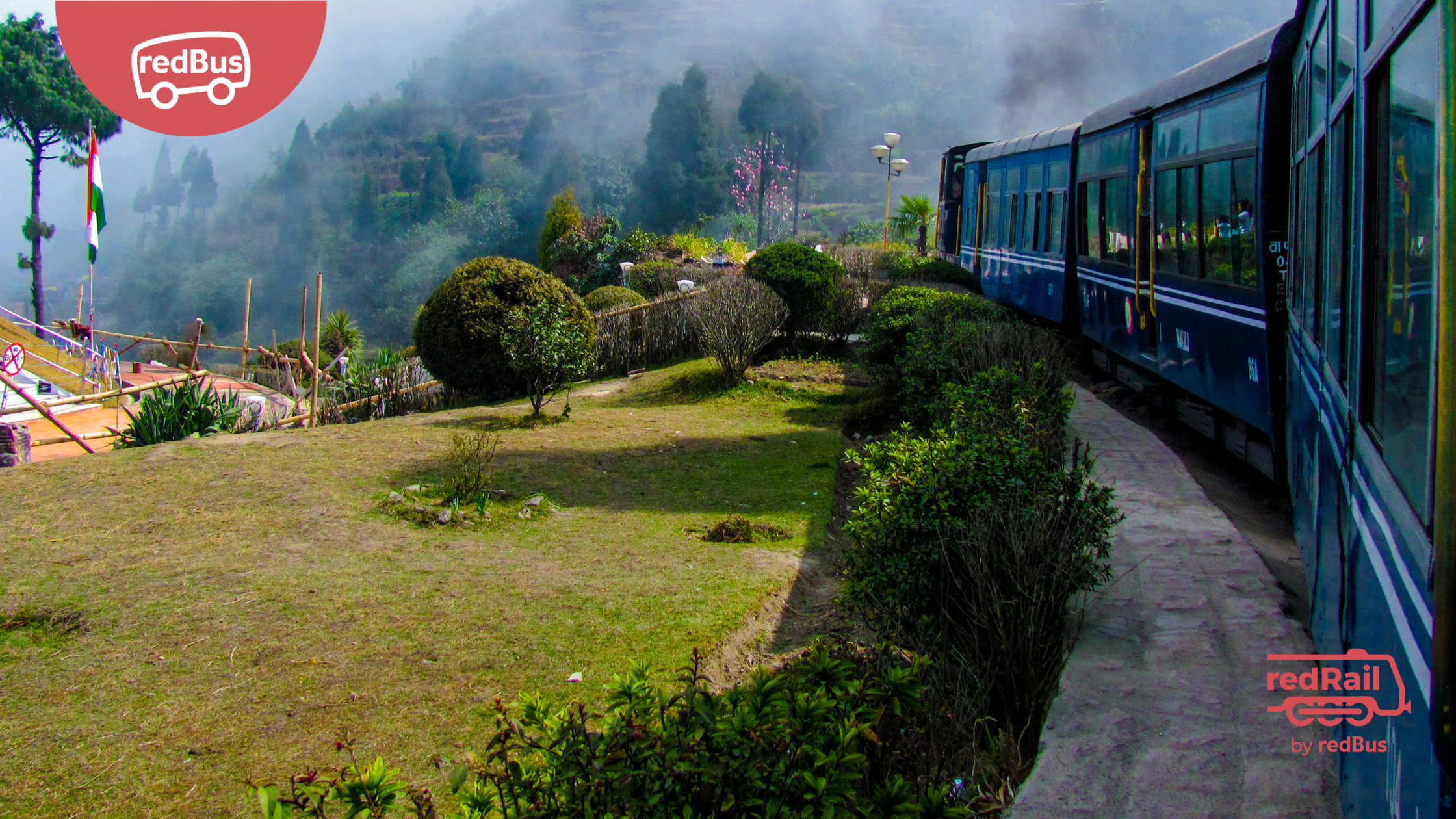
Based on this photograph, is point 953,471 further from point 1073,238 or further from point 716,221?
point 716,221

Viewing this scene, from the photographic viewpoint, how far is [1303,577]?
16.5 ft

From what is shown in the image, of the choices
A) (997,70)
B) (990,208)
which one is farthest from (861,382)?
(997,70)

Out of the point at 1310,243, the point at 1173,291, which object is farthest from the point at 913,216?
the point at 1310,243

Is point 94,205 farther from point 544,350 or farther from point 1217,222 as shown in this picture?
point 1217,222

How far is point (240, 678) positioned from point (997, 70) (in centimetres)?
13823

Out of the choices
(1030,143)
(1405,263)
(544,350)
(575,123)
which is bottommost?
(544,350)

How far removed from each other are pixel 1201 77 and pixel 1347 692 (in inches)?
239

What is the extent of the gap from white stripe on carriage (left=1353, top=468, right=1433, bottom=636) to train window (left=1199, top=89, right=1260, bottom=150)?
14.6 ft

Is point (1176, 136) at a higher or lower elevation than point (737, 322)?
higher

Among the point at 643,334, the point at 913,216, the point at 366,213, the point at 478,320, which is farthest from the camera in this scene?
the point at 366,213

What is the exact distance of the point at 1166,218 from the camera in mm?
7570

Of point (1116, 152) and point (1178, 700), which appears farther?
point (1116, 152)

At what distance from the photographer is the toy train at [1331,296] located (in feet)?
4.64

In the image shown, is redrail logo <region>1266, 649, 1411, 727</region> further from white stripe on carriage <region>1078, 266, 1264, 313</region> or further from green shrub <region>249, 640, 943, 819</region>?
white stripe on carriage <region>1078, 266, 1264, 313</region>
